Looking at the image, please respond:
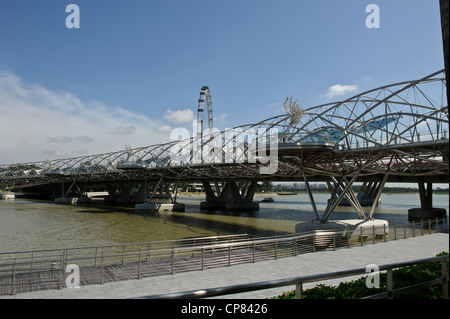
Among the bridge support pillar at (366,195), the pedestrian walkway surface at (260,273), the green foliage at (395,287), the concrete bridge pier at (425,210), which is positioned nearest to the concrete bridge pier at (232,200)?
the bridge support pillar at (366,195)

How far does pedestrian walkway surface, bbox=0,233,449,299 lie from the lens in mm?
10922

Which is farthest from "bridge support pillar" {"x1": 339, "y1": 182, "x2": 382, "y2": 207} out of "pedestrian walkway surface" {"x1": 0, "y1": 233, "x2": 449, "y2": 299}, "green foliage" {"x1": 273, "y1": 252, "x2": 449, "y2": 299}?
"green foliage" {"x1": 273, "y1": 252, "x2": 449, "y2": 299}

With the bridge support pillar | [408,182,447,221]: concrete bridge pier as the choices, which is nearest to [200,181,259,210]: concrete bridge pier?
the bridge support pillar

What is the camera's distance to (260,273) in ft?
44.9

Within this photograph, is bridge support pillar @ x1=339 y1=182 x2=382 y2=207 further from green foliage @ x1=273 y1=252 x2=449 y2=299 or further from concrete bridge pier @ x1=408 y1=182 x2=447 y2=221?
green foliage @ x1=273 y1=252 x2=449 y2=299

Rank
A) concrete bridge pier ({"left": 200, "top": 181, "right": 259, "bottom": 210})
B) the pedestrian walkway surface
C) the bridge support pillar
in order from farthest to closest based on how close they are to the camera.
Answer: the bridge support pillar → concrete bridge pier ({"left": 200, "top": 181, "right": 259, "bottom": 210}) → the pedestrian walkway surface

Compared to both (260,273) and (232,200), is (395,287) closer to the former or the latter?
(260,273)

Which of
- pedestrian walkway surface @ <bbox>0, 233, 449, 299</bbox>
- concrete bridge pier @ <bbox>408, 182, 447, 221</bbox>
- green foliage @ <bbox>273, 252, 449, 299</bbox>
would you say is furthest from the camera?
concrete bridge pier @ <bbox>408, 182, 447, 221</bbox>

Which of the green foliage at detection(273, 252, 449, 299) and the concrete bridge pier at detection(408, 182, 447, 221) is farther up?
the green foliage at detection(273, 252, 449, 299)

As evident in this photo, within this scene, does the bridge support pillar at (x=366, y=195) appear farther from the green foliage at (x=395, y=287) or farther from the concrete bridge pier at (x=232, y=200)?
the green foliage at (x=395, y=287)

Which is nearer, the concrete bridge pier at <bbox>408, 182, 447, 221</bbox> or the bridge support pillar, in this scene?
the concrete bridge pier at <bbox>408, 182, 447, 221</bbox>

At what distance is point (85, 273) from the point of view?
14031 mm

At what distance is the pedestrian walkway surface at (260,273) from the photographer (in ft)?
35.8
